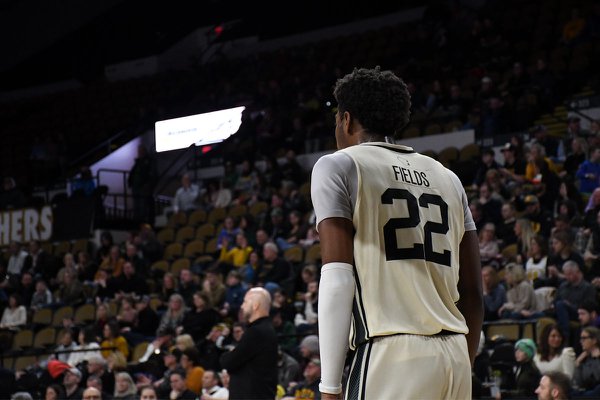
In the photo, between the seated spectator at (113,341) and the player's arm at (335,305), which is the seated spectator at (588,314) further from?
the player's arm at (335,305)

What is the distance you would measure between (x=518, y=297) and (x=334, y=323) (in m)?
7.46

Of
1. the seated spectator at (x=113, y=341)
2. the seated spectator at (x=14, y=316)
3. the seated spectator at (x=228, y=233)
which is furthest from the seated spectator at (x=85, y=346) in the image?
the seated spectator at (x=228, y=233)

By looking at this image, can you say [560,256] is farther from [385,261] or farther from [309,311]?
[385,261]

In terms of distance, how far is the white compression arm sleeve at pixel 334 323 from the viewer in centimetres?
241

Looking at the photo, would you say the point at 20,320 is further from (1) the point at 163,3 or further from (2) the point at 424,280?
(2) the point at 424,280

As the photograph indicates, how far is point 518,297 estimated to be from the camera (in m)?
9.57

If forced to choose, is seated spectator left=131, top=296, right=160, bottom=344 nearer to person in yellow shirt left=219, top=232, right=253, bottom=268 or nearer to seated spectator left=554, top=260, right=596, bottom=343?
person in yellow shirt left=219, top=232, right=253, bottom=268

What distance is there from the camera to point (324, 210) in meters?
2.52

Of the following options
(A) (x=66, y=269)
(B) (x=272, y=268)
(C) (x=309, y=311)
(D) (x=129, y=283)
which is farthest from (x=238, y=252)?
(A) (x=66, y=269)

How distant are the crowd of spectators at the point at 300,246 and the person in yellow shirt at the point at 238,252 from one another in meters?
0.03

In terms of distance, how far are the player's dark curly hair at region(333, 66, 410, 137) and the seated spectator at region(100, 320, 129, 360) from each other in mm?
9962

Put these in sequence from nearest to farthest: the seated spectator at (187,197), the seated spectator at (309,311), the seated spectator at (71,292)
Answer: the seated spectator at (309,311), the seated spectator at (71,292), the seated spectator at (187,197)

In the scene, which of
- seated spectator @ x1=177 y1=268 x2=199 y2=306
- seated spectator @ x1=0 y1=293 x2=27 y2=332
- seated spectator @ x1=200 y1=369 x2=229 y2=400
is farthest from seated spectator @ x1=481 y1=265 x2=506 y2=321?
seated spectator @ x1=0 y1=293 x2=27 y2=332

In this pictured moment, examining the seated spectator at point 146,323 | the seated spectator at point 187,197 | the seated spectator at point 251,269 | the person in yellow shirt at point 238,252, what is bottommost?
the seated spectator at point 146,323
